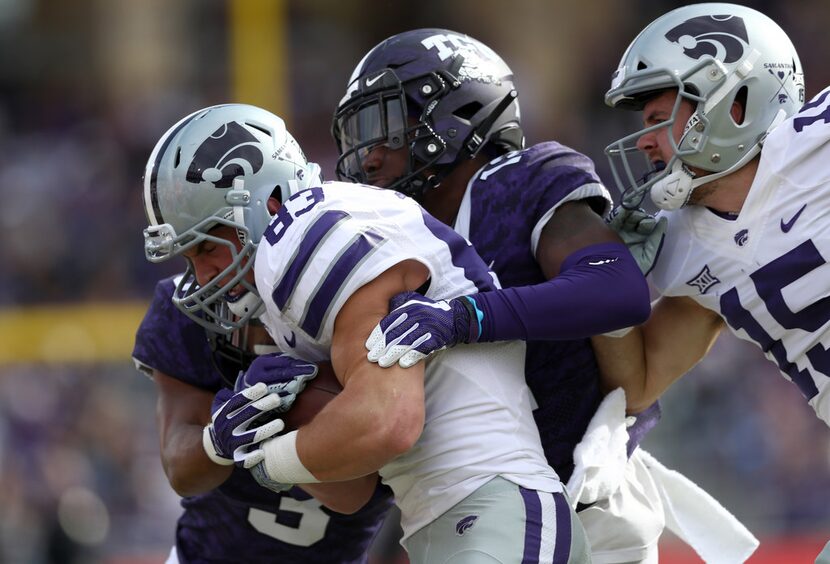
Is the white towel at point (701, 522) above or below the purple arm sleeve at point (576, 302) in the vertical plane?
below

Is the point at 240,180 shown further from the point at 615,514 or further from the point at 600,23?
the point at 600,23

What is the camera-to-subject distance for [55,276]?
8820 mm

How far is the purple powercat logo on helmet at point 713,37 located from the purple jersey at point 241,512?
1.27 metres

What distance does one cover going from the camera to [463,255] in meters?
2.67

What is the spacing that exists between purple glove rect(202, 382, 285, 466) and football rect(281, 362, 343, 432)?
0.14 ft

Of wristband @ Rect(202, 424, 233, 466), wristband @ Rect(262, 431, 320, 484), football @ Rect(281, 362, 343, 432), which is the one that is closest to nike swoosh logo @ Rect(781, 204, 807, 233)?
football @ Rect(281, 362, 343, 432)

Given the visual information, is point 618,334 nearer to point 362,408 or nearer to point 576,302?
point 576,302

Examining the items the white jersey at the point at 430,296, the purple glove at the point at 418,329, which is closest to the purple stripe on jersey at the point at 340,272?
the white jersey at the point at 430,296

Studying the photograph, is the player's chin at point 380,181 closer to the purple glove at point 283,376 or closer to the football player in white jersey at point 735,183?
the football player in white jersey at point 735,183

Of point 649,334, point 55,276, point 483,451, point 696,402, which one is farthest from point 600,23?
point 483,451

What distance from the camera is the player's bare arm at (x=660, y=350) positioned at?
3057 mm

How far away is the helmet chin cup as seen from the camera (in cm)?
288

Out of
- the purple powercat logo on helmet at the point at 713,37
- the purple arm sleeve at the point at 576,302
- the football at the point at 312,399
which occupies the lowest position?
the football at the point at 312,399

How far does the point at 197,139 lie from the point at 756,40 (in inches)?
49.8
